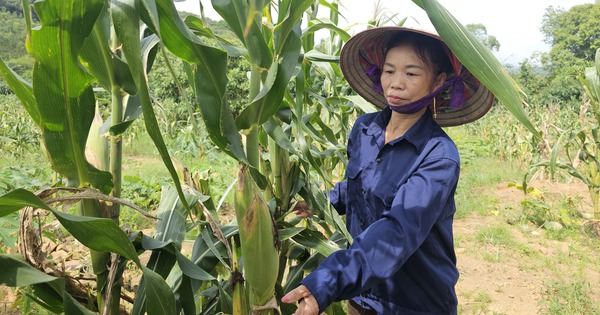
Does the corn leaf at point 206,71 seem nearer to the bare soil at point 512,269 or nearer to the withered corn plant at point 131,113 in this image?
the withered corn plant at point 131,113

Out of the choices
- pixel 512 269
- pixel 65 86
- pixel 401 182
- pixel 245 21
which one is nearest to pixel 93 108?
pixel 65 86

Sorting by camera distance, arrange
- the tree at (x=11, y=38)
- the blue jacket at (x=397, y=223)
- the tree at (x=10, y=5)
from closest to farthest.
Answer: the blue jacket at (x=397, y=223), the tree at (x=11, y=38), the tree at (x=10, y=5)

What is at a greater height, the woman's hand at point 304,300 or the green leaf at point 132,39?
the green leaf at point 132,39

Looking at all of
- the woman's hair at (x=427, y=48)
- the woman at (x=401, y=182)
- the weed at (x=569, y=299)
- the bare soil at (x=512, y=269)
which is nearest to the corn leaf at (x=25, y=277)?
the woman at (x=401, y=182)

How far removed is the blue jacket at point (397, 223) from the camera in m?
1.07

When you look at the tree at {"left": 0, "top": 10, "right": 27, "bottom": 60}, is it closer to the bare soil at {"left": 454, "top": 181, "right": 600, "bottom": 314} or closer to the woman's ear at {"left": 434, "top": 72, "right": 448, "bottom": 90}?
the bare soil at {"left": 454, "top": 181, "right": 600, "bottom": 314}

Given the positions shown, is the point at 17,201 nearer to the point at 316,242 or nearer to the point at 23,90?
the point at 23,90

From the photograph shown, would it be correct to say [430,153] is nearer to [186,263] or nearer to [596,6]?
[186,263]

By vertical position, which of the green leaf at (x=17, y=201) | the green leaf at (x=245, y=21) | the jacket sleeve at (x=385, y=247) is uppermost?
the green leaf at (x=245, y=21)

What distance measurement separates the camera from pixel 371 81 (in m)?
1.68

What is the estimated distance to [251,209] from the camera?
0.97m

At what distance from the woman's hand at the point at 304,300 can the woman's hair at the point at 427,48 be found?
76 centimetres

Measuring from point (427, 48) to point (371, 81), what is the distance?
0.38 metres

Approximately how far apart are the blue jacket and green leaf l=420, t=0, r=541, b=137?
595mm
